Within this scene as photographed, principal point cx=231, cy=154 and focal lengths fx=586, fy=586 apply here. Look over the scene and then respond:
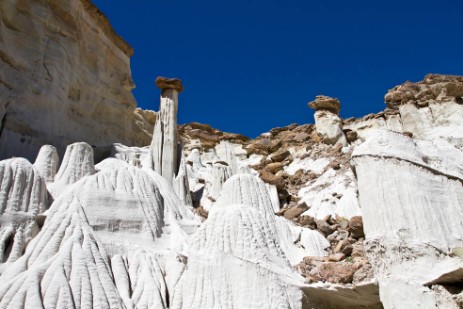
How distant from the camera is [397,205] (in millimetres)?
9953

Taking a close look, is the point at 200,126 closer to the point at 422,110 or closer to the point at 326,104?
the point at 326,104

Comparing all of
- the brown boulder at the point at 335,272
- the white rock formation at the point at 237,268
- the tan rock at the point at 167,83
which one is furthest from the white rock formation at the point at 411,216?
the tan rock at the point at 167,83

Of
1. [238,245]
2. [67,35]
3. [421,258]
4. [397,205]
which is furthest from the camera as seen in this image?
[67,35]

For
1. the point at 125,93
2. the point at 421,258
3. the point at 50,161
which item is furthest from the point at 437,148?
the point at 125,93

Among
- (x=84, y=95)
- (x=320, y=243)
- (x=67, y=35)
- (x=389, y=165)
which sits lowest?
(x=320, y=243)

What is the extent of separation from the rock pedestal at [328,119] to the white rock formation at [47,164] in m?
19.5

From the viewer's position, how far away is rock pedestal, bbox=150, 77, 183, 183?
75.9ft

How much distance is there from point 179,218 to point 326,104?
23.5 m

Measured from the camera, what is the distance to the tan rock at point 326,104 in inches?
1468

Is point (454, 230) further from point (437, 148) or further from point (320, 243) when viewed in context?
point (320, 243)

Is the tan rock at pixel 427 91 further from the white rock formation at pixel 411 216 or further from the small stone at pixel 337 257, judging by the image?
the small stone at pixel 337 257

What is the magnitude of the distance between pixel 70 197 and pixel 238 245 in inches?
203

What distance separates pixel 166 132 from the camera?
81.6 feet

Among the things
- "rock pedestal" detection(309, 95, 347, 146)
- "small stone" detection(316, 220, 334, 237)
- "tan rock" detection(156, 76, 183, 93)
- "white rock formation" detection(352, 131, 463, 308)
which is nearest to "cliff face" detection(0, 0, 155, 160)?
"tan rock" detection(156, 76, 183, 93)
